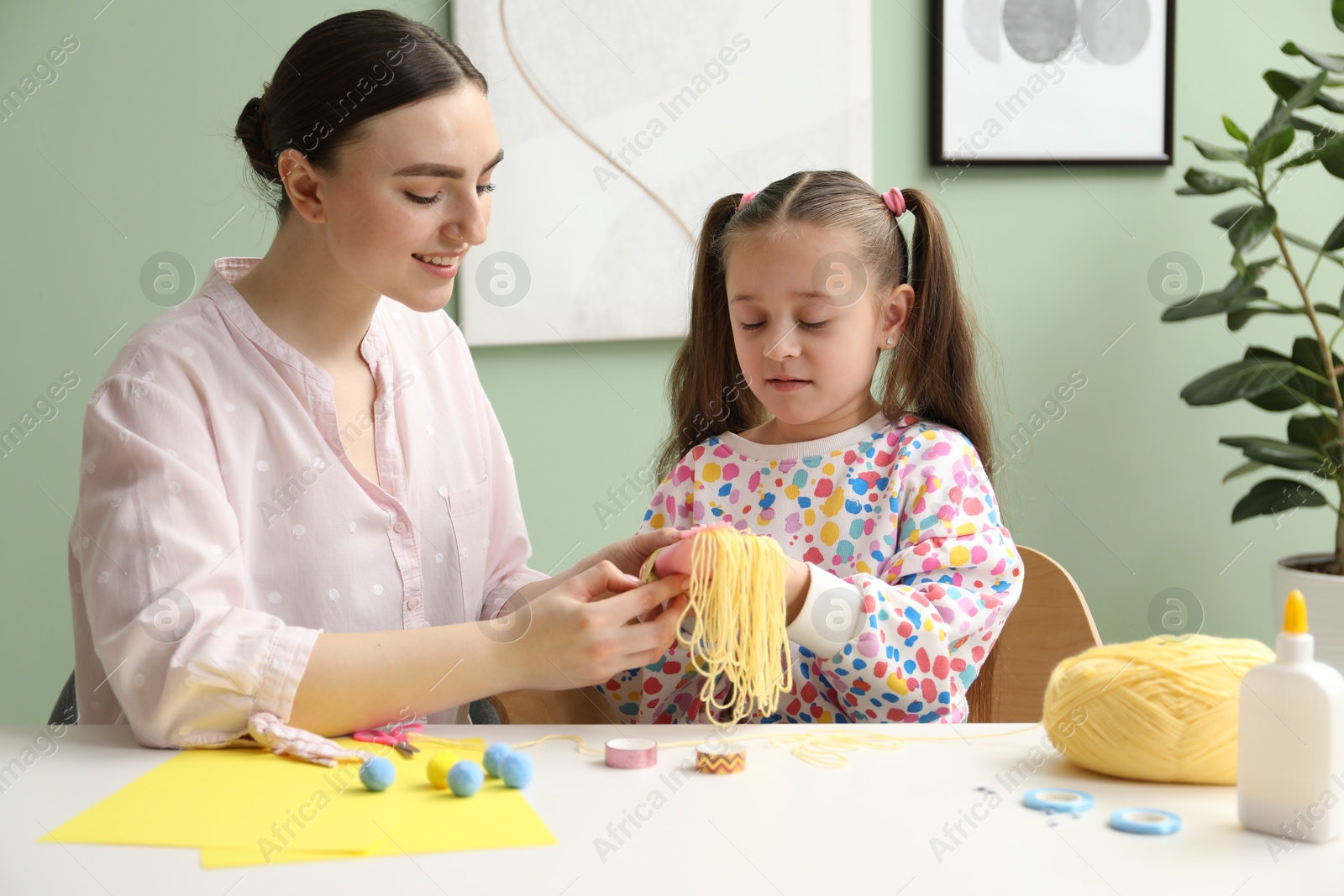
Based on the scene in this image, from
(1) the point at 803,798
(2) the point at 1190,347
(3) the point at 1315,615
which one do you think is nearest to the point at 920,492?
(1) the point at 803,798

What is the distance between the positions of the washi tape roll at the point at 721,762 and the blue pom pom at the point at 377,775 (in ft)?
0.92

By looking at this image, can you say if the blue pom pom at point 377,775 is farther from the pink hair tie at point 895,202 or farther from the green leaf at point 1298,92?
→ the green leaf at point 1298,92

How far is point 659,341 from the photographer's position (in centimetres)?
275

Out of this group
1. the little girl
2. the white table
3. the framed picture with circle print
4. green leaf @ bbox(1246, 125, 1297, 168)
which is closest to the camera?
the white table

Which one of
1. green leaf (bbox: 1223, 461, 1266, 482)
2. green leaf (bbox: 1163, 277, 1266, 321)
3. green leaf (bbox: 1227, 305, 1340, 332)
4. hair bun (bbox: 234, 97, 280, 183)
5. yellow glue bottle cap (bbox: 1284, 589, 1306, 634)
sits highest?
hair bun (bbox: 234, 97, 280, 183)

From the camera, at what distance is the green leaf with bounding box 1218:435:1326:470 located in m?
2.59

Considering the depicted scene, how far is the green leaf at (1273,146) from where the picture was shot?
96.1 inches

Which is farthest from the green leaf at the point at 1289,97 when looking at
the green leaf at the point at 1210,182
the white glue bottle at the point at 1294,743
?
the white glue bottle at the point at 1294,743

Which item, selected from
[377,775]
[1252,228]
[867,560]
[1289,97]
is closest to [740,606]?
[867,560]

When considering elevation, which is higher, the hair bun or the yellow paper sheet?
the hair bun

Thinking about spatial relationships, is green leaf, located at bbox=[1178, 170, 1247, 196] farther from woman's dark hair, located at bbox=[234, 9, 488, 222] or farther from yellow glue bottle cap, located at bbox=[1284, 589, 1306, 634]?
yellow glue bottle cap, located at bbox=[1284, 589, 1306, 634]

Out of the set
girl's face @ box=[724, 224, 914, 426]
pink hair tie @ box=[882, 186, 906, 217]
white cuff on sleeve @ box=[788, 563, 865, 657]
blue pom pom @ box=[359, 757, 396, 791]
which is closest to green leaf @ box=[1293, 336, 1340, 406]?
pink hair tie @ box=[882, 186, 906, 217]

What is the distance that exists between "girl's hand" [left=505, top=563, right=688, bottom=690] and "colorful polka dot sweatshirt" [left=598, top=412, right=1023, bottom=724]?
0.16 metres

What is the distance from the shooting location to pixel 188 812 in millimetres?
Answer: 970
